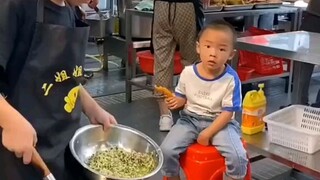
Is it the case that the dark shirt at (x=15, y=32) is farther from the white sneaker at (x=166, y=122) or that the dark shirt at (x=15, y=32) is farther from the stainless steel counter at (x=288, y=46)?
the white sneaker at (x=166, y=122)

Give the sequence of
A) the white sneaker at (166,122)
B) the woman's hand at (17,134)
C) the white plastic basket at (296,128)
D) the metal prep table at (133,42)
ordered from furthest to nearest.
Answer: the metal prep table at (133,42) → the white sneaker at (166,122) → the white plastic basket at (296,128) → the woman's hand at (17,134)

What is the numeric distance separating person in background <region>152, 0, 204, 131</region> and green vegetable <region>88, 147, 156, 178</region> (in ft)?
5.21

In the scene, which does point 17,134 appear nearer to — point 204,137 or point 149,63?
point 204,137

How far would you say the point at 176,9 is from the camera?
278cm

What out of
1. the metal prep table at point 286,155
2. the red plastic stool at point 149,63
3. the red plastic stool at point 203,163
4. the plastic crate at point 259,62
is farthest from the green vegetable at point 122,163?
the plastic crate at point 259,62

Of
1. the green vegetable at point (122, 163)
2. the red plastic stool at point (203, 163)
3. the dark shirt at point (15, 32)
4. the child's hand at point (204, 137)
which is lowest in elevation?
the red plastic stool at point (203, 163)

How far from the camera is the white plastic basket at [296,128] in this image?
1915mm

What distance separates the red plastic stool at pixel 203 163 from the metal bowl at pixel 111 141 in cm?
52

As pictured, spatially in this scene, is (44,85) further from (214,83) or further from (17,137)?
(214,83)

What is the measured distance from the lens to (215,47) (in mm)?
1736

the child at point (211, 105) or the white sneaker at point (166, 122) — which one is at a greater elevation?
the child at point (211, 105)

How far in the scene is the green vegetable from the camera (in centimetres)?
107

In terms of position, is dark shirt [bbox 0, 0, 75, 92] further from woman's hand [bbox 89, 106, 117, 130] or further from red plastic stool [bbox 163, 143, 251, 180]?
red plastic stool [bbox 163, 143, 251, 180]

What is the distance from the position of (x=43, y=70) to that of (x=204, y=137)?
863 mm
